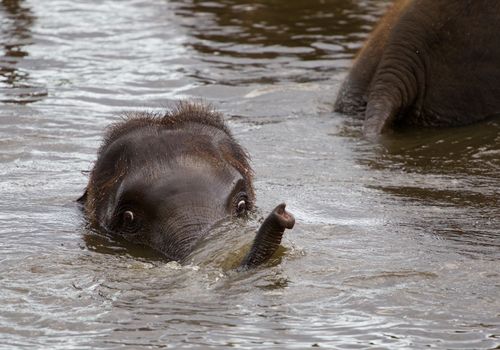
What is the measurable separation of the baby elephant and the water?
5.9 inches

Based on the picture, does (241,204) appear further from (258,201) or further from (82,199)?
(82,199)

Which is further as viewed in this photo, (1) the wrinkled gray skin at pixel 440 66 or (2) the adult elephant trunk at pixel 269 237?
(1) the wrinkled gray skin at pixel 440 66

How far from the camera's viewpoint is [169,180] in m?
7.39

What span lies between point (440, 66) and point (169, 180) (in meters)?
4.76

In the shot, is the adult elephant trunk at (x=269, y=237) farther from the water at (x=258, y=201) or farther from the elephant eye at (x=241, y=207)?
the elephant eye at (x=241, y=207)

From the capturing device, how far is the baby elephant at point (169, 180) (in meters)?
7.21

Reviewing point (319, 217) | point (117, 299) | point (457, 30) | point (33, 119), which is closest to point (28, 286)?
point (117, 299)

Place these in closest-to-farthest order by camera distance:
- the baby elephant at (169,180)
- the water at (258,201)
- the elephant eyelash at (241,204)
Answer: the water at (258,201) → the baby elephant at (169,180) → the elephant eyelash at (241,204)

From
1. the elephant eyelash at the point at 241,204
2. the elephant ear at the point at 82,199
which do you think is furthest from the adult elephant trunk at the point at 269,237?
the elephant ear at the point at 82,199

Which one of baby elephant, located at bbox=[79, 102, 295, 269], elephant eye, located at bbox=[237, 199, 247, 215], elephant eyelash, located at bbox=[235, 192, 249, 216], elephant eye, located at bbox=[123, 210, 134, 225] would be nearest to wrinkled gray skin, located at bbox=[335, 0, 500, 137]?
baby elephant, located at bbox=[79, 102, 295, 269]

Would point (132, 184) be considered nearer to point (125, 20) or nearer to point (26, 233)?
point (26, 233)

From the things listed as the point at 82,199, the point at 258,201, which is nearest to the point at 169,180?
the point at 258,201

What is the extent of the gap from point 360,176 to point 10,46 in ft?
21.1

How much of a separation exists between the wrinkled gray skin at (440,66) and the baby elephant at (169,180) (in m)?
3.56
